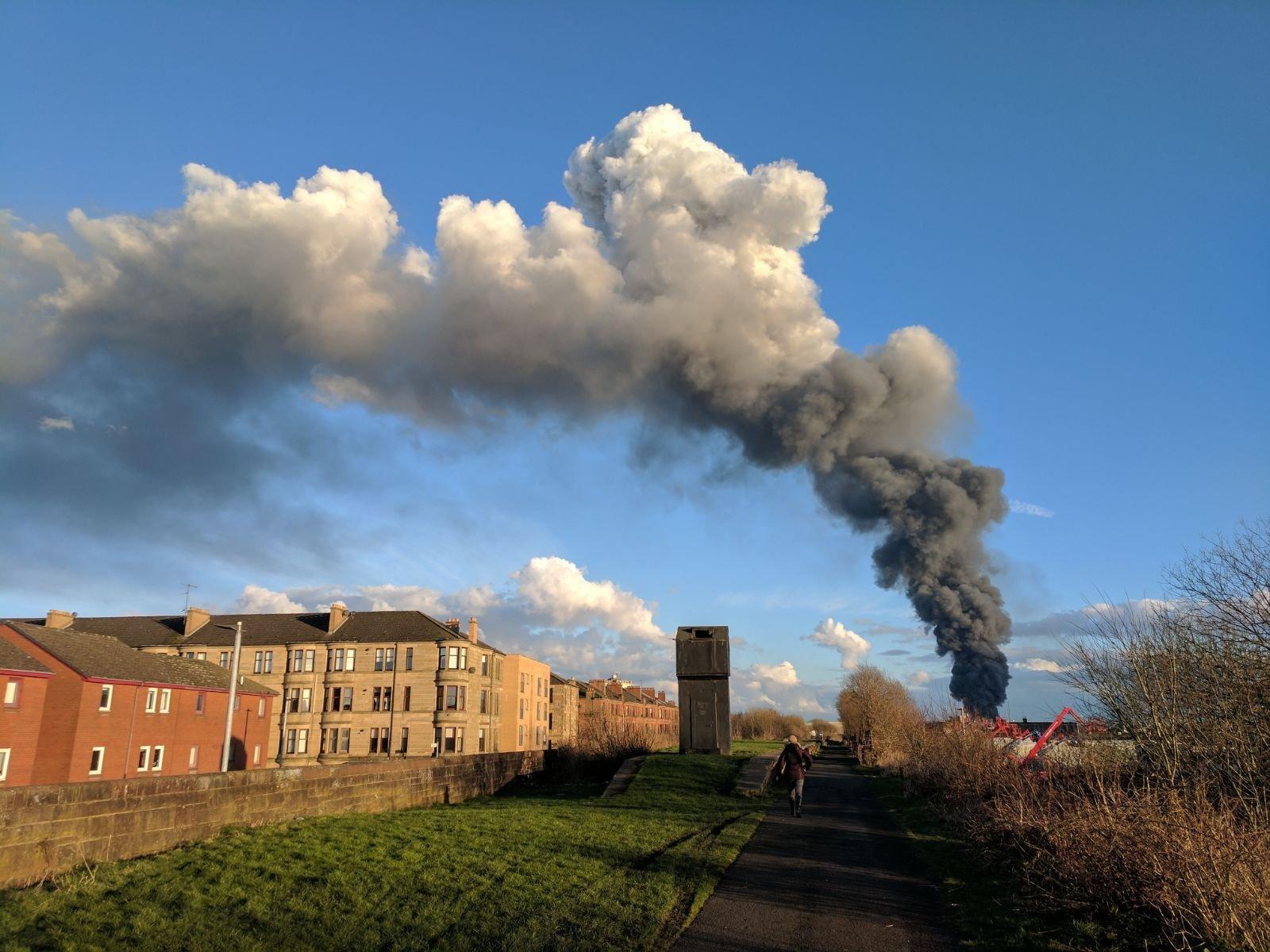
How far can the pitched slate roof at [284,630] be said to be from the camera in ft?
189

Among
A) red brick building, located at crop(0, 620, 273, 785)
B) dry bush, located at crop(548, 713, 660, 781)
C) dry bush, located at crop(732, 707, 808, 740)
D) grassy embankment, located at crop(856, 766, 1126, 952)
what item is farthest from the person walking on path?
dry bush, located at crop(732, 707, 808, 740)

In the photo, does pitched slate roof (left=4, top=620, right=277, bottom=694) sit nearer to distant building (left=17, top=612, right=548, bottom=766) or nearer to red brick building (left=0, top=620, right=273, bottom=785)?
red brick building (left=0, top=620, right=273, bottom=785)

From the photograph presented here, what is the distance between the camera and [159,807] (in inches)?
459

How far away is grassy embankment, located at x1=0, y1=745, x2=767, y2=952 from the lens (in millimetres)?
7750

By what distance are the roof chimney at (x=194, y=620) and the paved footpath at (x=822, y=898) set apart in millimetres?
57648

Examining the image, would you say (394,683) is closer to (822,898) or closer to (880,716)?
(880,716)

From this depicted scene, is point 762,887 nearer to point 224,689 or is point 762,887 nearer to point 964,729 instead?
point 964,729

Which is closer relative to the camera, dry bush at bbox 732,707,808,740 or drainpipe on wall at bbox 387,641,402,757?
drainpipe on wall at bbox 387,641,402,757

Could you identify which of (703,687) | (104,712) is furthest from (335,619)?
(703,687)

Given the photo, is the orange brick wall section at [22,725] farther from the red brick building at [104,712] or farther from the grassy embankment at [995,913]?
the grassy embankment at [995,913]

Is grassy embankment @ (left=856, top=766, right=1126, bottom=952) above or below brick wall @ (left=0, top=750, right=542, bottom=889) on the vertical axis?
below

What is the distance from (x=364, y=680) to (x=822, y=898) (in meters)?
52.2

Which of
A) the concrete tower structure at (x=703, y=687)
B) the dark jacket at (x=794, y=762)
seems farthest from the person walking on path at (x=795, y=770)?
the concrete tower structure at (x=703, y=687)

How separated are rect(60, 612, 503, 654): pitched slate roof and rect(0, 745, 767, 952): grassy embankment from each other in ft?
145
